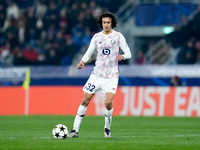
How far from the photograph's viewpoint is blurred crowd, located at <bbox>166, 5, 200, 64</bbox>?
76.1 feet

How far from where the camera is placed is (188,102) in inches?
784

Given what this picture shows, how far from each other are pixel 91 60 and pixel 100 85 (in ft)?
46.7

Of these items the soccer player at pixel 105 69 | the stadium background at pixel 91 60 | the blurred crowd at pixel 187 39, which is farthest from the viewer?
the blurred crowd at pixel 187 39

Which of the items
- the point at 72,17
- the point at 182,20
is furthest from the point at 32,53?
the point at 182,20

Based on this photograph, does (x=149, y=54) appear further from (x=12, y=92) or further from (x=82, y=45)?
(x=12, y=92)

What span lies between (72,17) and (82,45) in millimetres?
1595

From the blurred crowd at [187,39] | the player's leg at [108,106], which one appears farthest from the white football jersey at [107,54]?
the blurred crowd at [187,39]

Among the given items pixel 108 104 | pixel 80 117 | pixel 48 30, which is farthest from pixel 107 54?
pixel 48 30

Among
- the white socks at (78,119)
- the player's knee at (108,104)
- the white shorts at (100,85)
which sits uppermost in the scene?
the white shorts at (100,85)

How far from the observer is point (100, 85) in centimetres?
1046

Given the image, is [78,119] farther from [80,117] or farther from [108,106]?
[108,106]

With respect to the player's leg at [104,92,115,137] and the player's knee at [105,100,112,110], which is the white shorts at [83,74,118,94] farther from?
the player's knee at [105,100,112,110]

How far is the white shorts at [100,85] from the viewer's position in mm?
10414

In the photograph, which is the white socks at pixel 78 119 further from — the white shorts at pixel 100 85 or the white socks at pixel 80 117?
the white shorts at pixel 100 85
